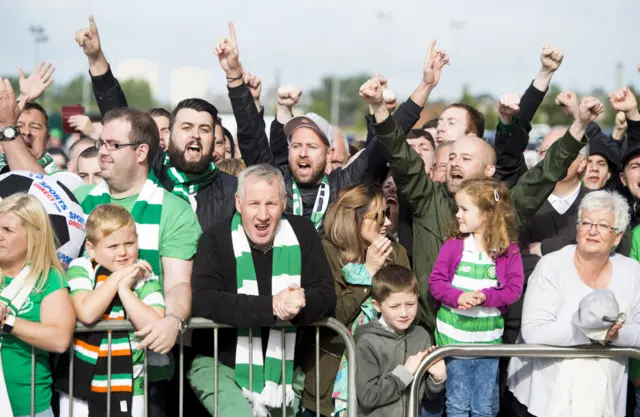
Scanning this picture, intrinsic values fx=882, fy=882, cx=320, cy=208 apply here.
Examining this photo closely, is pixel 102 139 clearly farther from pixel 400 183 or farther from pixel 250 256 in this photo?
pixel 400 183

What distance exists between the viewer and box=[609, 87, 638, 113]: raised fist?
678 cm

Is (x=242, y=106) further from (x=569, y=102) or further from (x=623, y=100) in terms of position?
(x=623, y=100)

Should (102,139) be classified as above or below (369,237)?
above

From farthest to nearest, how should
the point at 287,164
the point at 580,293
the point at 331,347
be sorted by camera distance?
the point at 287,164, the point at 331,347, the point at 580,293

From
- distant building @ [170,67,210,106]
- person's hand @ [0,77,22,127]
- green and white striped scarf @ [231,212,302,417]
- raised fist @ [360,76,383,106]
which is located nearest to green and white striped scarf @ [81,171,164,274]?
green and white striped scarf @ [231,212,302,417]

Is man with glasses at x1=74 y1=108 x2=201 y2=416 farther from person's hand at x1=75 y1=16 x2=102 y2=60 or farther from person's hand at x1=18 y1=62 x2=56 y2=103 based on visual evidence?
person's hand at x1=18 y1=62 x2=56 y2=103

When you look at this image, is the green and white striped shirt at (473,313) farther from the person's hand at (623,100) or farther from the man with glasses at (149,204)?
the person's hand at (623,100)

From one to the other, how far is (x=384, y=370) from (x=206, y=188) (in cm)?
182

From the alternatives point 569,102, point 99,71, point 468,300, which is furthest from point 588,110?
point 99,71

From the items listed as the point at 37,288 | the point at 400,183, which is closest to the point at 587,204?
the point at 400,183

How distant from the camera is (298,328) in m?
5.37

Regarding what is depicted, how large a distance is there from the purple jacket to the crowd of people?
1 cm

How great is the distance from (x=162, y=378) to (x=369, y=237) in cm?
157

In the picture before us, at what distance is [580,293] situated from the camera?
532 cm
